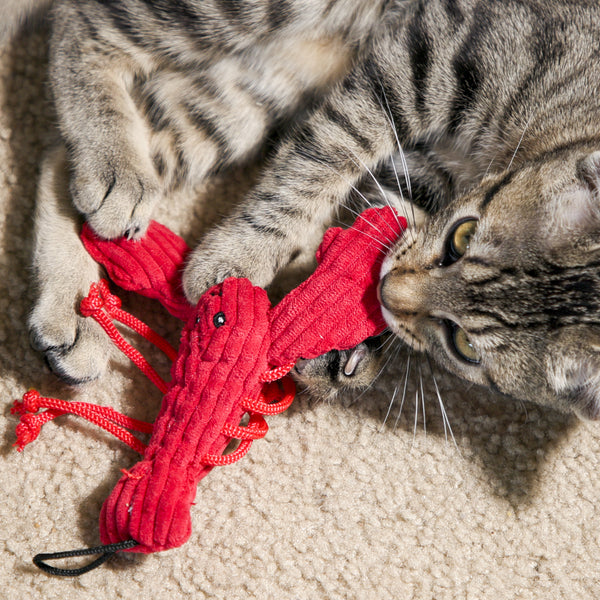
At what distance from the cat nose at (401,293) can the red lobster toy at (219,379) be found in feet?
0.12

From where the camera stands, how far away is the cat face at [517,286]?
0.81 meters

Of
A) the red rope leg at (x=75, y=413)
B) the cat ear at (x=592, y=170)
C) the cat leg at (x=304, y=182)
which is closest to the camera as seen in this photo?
the cat ear at (x=592, y=170)

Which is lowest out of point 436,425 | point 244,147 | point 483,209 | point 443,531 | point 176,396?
point 443,531

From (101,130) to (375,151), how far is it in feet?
1.65

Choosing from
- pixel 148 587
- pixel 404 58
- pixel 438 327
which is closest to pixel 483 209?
pixel 438 327

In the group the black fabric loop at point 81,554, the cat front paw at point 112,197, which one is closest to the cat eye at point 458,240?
the cat front paw at point 112,197

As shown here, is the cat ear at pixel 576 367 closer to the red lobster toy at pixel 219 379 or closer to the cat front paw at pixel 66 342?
the red lobster toy at pixel 219 379

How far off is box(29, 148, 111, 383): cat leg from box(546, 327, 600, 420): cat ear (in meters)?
0.73

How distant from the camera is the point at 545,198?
Answer: 2.75ft

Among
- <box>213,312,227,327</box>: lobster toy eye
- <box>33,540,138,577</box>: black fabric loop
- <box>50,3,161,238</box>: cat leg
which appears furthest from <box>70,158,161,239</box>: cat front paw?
<box>33,540,138,577</box>: black fabric loop

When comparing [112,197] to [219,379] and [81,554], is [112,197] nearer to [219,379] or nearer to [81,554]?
[219,379]

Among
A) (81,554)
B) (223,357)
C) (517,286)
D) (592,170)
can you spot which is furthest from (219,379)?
(592,170)

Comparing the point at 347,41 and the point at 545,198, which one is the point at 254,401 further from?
the point at 347,41

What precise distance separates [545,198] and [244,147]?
2.02ft
